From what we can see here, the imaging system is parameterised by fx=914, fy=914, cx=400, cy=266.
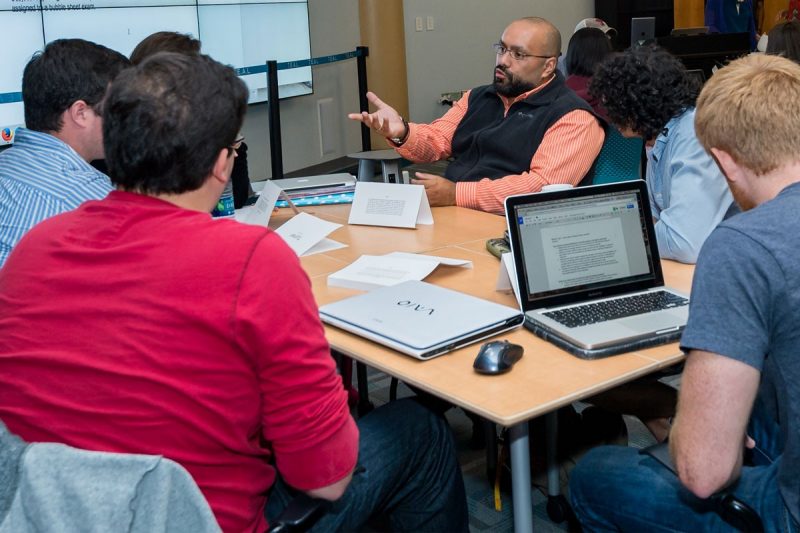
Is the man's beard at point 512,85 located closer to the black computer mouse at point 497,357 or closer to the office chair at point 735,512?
the black computer mouse at point 497,357

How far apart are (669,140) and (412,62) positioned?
202 inches

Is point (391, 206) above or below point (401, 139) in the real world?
below

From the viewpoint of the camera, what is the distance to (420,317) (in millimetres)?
1888

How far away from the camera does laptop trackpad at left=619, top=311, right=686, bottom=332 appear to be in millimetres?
1805

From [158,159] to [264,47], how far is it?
4.93 metres

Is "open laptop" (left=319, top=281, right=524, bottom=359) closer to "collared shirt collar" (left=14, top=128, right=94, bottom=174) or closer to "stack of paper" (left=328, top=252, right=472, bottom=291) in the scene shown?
"stack of paper" (left=328, top=252, right=472, bottom=291)

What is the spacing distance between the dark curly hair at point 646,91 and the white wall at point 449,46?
483 centimetres

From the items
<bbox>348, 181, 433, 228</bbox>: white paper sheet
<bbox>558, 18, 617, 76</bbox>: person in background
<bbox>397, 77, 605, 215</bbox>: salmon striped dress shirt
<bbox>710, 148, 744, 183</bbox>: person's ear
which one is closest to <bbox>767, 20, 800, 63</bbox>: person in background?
<bbox>558, 18, 617, 76</bbox>: person in background

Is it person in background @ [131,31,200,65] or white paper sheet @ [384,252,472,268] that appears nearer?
white paper sheet @ [384,252,472,268]

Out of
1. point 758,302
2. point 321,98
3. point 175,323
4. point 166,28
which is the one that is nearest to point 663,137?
point 758,302

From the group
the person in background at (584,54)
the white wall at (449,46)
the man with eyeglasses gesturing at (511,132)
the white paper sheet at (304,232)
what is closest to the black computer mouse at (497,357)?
the white paper sheet at (304,232)

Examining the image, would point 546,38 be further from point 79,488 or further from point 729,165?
point 79,488

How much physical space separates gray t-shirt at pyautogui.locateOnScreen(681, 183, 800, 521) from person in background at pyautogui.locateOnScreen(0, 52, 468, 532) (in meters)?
0.56

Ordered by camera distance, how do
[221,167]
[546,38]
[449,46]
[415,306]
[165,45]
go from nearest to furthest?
[221,167] → [415,306] → [165,45] → [546,38] → [449,46]
